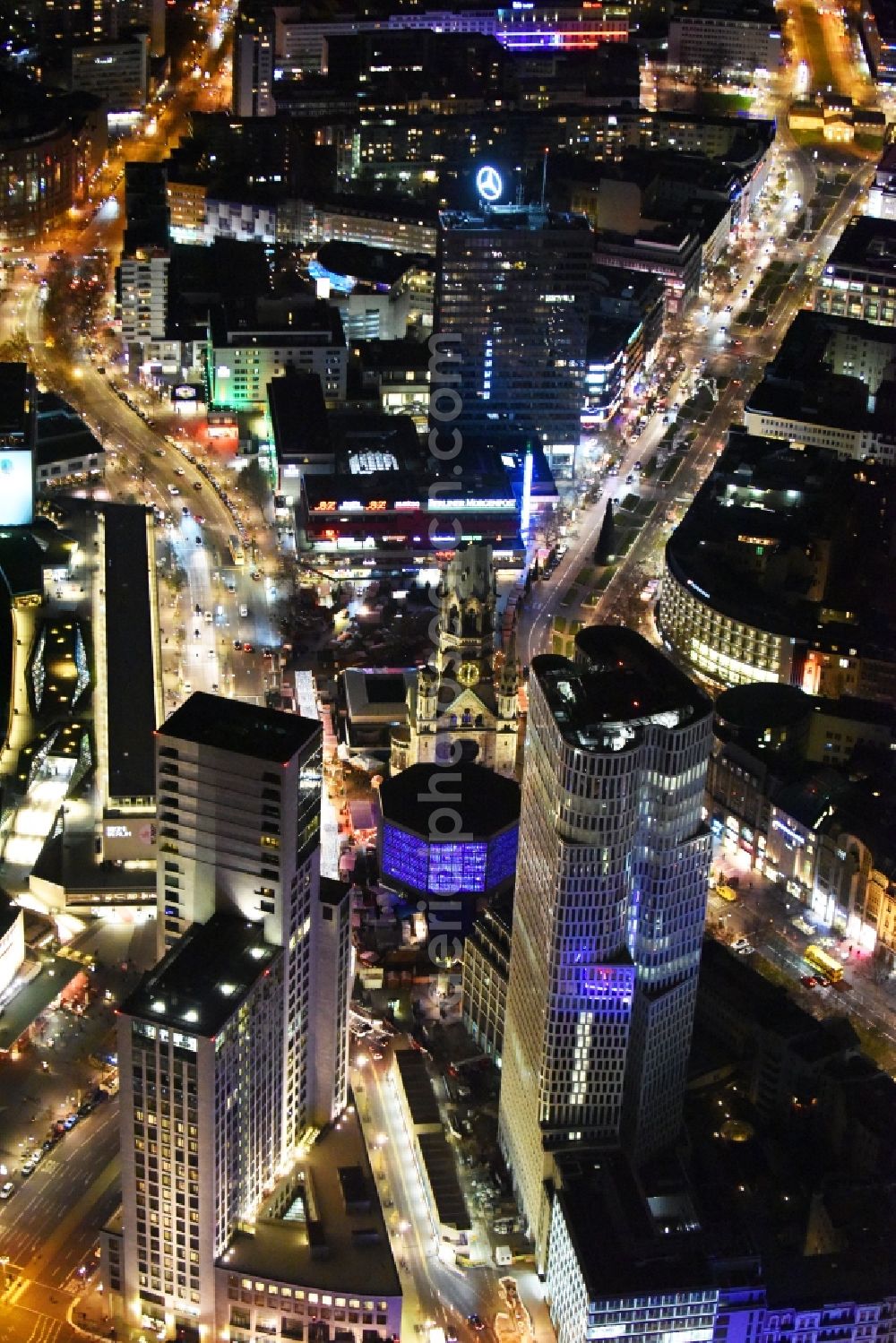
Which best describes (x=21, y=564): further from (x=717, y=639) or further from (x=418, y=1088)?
(x=418, y=1088)

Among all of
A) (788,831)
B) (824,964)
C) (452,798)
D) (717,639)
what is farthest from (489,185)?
(824,964)

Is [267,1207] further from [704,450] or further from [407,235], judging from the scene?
[407,235]

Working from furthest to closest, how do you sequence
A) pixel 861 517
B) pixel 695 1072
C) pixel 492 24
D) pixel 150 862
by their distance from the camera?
pixel 492 24 → pixel 861 517 → pixel 150 862 → pixel 695 1072

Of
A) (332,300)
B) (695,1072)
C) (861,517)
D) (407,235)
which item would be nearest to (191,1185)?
(695,1072)

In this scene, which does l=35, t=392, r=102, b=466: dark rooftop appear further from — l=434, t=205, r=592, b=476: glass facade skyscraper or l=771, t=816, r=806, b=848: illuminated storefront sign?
l=771, t=816, r=806, b=848: illuminated storefront sign

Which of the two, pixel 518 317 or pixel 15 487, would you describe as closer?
pixel 15 487

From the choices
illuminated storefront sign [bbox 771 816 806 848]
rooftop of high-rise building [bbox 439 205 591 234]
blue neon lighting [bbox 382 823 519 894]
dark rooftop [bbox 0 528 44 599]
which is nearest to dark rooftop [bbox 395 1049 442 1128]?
blue neon lighting [bbox 382 823 519 894]
